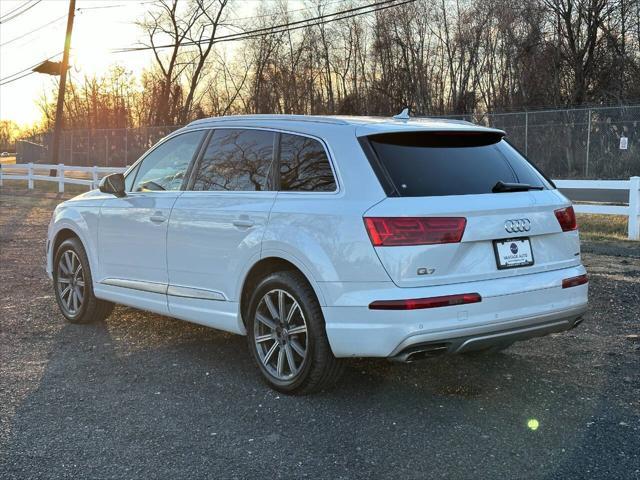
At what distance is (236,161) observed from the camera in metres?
5.10

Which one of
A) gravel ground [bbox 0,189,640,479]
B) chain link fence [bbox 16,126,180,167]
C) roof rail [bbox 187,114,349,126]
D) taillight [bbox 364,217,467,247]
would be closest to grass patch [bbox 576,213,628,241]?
gravel ground [bbox 0,189,640,479]

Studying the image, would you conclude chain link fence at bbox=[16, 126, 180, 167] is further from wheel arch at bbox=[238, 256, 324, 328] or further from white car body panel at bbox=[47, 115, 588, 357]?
wheel arch at bbox=[238, 256, 324, 328]

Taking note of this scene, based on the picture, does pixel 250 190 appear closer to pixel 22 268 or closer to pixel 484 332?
pixel 484 332

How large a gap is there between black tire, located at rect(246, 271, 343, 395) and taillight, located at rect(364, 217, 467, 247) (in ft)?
2.13

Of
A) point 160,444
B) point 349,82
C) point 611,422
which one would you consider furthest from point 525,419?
point 349,82

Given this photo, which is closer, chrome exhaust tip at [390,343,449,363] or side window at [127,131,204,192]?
chrome exhaust tip at [390,343,449,363]

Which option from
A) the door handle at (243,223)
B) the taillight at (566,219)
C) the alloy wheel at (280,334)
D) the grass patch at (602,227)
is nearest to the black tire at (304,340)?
the alloy wheel at (280,334)

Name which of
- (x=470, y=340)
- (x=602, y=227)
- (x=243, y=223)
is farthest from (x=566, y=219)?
(x=602, y=227)

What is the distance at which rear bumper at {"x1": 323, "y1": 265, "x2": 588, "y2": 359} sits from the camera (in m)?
3.88

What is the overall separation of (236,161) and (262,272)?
895 mm

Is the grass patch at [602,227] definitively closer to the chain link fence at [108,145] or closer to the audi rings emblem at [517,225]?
the audi rings emblem at [517,225]

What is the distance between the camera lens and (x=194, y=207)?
514cm

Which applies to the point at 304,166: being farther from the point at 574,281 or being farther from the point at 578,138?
the point at 578,138

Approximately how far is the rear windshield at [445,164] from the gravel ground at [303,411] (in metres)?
1.35
